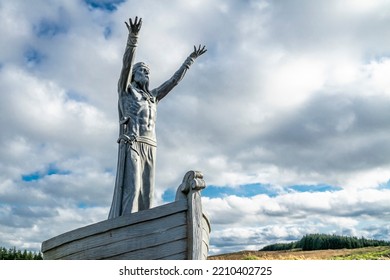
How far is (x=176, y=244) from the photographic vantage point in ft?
22.6

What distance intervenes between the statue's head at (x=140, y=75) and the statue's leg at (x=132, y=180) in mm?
1385

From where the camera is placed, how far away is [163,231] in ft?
22.8

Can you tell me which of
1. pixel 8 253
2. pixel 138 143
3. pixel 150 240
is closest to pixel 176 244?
pixel 150 240

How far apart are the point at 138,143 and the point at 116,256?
8.11ft

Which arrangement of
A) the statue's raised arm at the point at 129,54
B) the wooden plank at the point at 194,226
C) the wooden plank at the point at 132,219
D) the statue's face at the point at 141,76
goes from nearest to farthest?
the wooden plank at the point at 194,226
the wooden plank at the point at 132,219
the statue's raised arm at the point at 129,54
the statue's face at the point at 141,76

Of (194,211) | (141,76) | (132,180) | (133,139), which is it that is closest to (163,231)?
(194,211)

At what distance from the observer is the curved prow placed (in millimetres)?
6816

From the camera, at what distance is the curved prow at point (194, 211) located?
268 inches

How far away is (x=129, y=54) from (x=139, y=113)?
1.09 meters

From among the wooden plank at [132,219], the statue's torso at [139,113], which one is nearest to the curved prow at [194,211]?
the wooden plank at [132,219]

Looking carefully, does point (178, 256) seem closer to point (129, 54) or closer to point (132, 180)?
point (132, 180)

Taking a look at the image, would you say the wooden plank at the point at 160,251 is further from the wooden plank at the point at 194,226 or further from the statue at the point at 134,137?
the statue at the point at 134,137
